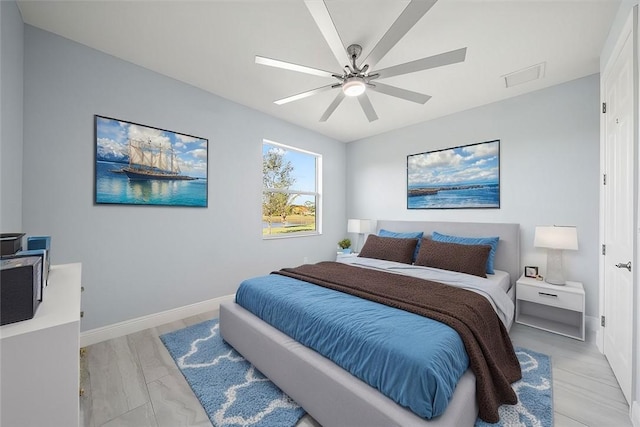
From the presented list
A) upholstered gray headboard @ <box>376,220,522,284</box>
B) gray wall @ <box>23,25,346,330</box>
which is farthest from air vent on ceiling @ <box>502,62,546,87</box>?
gray wall @ <box>23,25,346,330</box>

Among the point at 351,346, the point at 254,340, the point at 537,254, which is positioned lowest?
the point at 254,340

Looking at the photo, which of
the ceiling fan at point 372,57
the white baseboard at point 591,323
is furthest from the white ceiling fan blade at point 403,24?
the white baseboard at point 591,323

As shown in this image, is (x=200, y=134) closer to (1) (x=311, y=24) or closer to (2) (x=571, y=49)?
(1) (x=311, y=24)

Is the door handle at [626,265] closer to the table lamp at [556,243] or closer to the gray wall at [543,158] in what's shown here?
the table lamp at [556,243]

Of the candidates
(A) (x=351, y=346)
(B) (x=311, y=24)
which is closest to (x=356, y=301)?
(A) (x=351, y=346)

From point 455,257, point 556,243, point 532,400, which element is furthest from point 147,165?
point 556,243

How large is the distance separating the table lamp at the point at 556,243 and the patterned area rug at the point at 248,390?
907 mm

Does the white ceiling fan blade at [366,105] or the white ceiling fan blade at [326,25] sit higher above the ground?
the white ceiling fan blade at [326,25]

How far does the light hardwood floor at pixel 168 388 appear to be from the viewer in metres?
1.49

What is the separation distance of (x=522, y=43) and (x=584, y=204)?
1.80 metres

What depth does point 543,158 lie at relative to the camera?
2.89 m

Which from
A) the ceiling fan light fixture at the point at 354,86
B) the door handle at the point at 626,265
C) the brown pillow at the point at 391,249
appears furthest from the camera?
the brown pillow at the point at 391,249

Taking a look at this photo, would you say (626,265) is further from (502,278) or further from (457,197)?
(457,197)

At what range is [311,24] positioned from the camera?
1937 mm
